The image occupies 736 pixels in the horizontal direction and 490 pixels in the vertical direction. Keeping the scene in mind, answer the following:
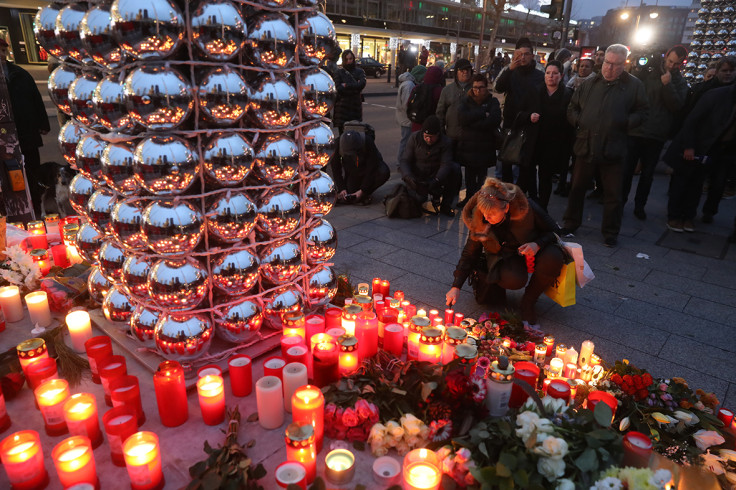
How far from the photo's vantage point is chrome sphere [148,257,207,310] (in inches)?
86.6

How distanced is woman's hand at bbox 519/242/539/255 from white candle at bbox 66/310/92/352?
Answer: 2.89 meters

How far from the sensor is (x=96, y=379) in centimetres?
238

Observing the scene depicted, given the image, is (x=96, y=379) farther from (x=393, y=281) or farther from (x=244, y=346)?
(x=393, y=281)

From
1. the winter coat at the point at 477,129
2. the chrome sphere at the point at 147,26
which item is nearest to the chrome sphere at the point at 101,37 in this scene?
the chrome sphere at the point at 147,26

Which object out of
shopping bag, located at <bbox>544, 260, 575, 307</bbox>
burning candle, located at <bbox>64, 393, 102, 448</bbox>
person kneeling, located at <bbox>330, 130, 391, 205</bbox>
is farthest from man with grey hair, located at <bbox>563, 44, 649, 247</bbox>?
burning candle, located at <bbox>64, 393, 102, 448</bbox>

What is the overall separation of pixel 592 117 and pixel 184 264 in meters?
4.48

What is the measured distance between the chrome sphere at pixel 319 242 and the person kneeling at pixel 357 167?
3.34m

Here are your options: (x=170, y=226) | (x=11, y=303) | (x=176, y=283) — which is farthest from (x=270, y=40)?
(x=11, y=303)

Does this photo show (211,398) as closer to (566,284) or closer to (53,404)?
(53,404)

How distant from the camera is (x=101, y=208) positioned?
8.16 ft

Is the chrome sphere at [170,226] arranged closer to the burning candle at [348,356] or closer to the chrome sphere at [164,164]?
the chrome sphere at [164,164]

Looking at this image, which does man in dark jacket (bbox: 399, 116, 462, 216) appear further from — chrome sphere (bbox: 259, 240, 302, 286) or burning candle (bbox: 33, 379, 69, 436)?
burning candle (bbox: 33, 379, 69, 436)

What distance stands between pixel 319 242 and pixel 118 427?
56.1 inches

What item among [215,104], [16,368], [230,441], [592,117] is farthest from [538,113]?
[16,368]
